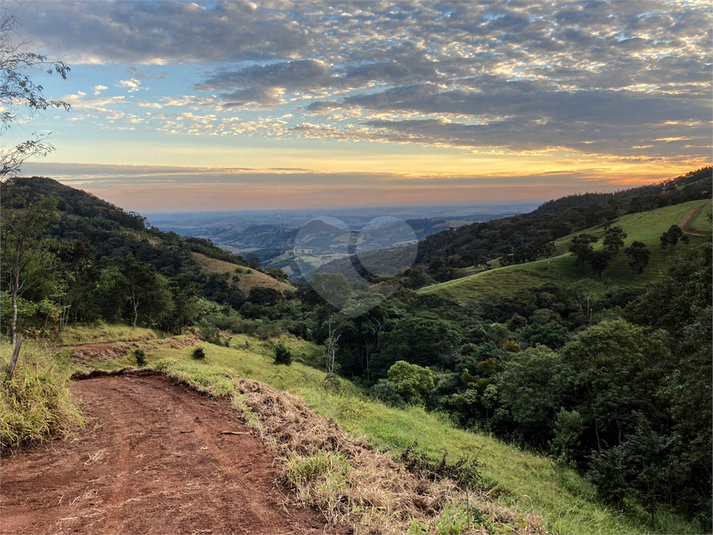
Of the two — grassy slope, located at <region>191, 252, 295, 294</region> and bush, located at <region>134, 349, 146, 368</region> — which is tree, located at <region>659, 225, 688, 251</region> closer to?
grassy slope, located at <region>191, 252, 295, 294</region>

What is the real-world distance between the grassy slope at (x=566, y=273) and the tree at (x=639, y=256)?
646 millimetres

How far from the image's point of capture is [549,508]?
5.35m

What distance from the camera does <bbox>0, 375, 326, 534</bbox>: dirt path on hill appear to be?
3365 millimetres

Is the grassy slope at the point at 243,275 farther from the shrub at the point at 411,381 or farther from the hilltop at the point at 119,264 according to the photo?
the shrub at the point at 411,381

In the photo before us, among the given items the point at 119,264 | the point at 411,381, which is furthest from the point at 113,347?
the point at 411,381

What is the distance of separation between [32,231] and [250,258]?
2982 inches

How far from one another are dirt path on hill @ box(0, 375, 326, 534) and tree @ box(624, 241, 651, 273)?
52578mm

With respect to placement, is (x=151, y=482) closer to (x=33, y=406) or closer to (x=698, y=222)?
(x=33, y=406)

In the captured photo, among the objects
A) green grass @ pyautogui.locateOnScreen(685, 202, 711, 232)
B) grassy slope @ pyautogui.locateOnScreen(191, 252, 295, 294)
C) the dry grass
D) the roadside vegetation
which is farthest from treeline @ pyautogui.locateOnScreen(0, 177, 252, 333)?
green grass @ pyautogui.locateOnScreen(685, 202, 711, 232)

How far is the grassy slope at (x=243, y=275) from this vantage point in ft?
211

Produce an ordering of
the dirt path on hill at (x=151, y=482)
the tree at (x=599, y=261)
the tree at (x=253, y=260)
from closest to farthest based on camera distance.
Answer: the dirt path on hill at (x=151, y=482) → the tree at (x=599, y=261) → the tree at (x=253, y=260)

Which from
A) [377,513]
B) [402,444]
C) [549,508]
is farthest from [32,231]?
[549,508]

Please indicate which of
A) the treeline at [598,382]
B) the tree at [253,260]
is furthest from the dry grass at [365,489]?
the tree at [253,260]

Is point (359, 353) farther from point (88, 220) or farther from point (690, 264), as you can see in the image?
point (88, 220)
